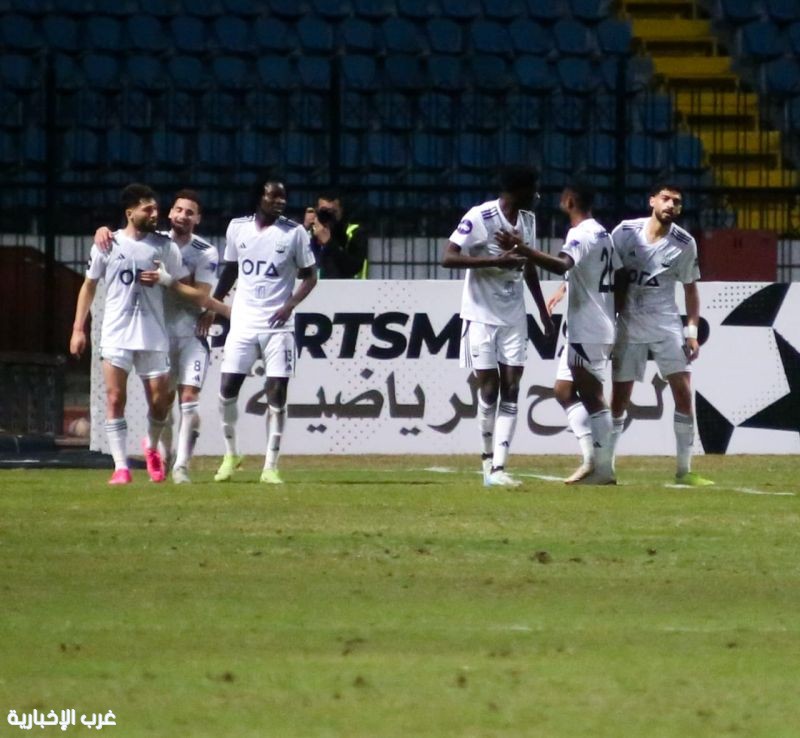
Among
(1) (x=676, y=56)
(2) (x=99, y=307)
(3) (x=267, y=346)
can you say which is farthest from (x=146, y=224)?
(1) (x=676, y=56)

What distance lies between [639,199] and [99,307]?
22.9ft

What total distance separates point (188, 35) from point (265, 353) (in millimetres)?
11848

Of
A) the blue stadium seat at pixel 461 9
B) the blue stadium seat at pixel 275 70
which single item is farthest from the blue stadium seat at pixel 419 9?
the blue stadium seat at pixel 275 70

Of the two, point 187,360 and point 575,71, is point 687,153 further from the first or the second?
point 187,360

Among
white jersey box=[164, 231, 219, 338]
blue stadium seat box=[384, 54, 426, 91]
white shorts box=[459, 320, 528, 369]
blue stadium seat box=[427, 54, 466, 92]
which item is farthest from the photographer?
blue stadium seat box=[427, 54, 466, 92]

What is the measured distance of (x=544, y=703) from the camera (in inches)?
225

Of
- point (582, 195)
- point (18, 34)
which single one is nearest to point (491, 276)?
point (582, 195)

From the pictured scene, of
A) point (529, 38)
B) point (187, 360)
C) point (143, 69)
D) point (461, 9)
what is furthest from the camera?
point (461, 9)

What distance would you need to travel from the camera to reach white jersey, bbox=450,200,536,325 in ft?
41.4

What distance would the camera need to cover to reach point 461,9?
81.9 ft

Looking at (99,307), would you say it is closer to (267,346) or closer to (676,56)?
(267,346)

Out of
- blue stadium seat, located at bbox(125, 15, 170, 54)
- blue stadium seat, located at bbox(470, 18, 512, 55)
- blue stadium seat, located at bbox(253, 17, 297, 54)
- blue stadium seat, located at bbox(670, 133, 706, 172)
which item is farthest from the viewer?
blue stadium seat, located at bbox(470, 18, 512, 55)

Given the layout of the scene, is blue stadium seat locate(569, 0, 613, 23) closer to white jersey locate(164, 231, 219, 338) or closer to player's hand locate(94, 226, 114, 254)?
white jersey locate(164, 231, 219, 338)

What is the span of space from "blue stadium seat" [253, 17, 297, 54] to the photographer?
21.9 ft
